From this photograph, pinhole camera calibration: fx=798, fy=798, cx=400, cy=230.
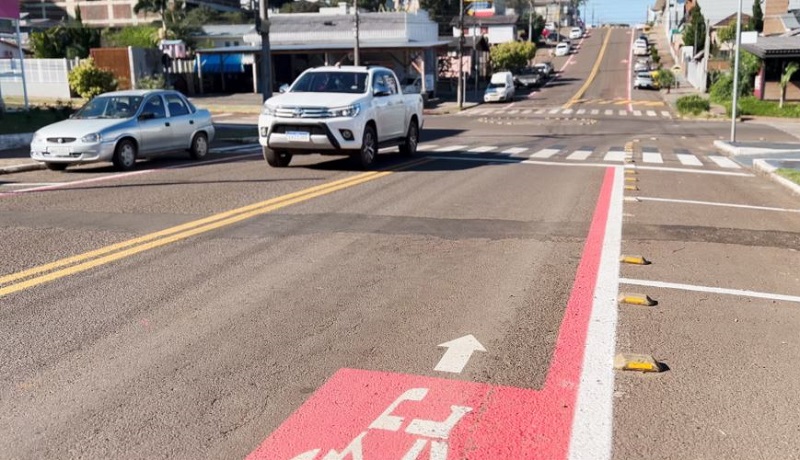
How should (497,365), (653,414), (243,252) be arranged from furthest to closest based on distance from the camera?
(243,252) → (497,365) → (653,414)

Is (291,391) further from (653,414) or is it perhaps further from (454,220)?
(454,220)

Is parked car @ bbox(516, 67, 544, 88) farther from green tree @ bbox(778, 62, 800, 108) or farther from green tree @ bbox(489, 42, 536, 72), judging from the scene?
green tree @ bbox(778, 62, 800, 108)

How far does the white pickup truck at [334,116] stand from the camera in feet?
46.8

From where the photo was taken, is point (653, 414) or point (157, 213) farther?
point (157, 213)

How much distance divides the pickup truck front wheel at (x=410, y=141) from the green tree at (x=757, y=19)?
49711 mm

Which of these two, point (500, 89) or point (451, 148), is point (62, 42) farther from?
point (451, 148)

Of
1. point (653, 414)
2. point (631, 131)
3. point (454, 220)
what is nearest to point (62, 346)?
point (653, 414)

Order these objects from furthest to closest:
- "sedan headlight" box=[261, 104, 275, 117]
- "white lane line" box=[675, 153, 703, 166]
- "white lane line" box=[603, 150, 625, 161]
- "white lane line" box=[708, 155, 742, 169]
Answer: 1. "white lane line" box=[603, 150, 625, 161]
2. "white lane line" box=[675, 153, 703, 166]
3. "white lane line" box=[708, 155, 742, 169]
4. "sedan headlight" box=[261, 104, 275, 117]

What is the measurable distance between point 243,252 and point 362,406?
12.8ft

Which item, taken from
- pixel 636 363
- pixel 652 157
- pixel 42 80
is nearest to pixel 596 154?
pixel 652 157

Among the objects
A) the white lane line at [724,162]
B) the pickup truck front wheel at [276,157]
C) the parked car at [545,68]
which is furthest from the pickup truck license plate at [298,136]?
the parked car at [545,68]

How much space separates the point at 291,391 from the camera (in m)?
4.54

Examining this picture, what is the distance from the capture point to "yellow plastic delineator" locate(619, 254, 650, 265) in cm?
780

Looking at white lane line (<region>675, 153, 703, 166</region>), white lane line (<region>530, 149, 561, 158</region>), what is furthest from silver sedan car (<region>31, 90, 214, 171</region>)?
white lane line (<region>675, 153, 703, 166</region>)
